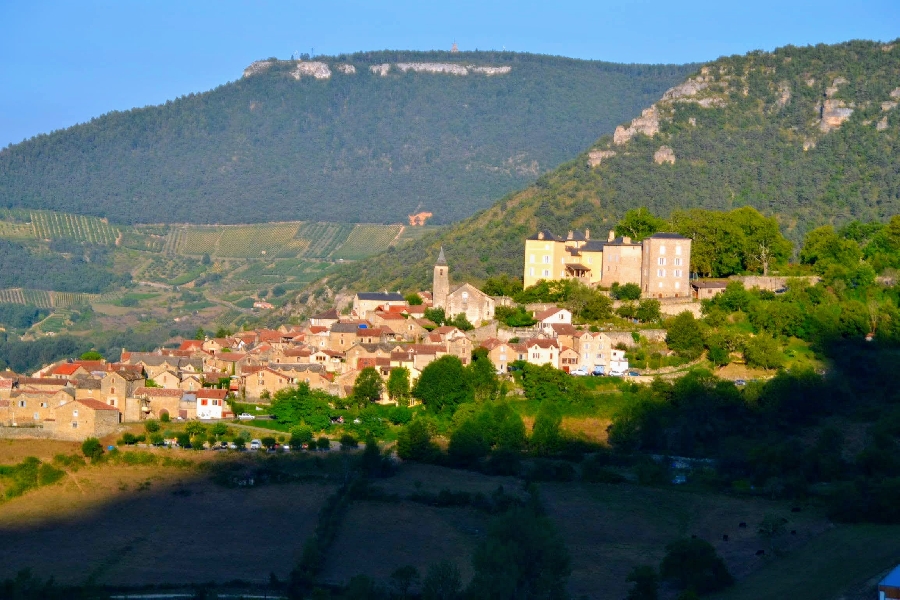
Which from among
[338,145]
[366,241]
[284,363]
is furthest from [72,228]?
[284,363]

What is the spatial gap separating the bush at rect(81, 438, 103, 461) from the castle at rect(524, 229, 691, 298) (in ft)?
72.8

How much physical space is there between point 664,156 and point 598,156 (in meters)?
5.03

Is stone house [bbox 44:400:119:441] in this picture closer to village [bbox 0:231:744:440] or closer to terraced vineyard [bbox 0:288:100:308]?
village [bbox 0:231:744:440]

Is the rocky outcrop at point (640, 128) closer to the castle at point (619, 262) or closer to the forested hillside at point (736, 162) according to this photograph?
the forested hillside at point (736, 162)

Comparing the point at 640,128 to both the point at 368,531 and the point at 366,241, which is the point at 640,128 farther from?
the point at 368,531

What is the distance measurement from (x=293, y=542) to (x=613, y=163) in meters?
59.4

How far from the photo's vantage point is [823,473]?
177 feet

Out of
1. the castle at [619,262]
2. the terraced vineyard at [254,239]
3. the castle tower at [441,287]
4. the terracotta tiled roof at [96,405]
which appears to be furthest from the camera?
the terraced vineyard at [254,239]

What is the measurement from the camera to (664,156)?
333 feet

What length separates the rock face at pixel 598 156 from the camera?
104m

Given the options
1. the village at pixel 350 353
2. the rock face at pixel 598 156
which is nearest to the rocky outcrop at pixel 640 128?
the rock face at pixel 598 156

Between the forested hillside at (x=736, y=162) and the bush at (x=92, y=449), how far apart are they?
36.7 m

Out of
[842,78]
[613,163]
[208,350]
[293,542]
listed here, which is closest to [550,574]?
[293,542]

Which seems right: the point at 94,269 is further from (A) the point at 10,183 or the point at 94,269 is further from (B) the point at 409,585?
(B) the point at 409,585
